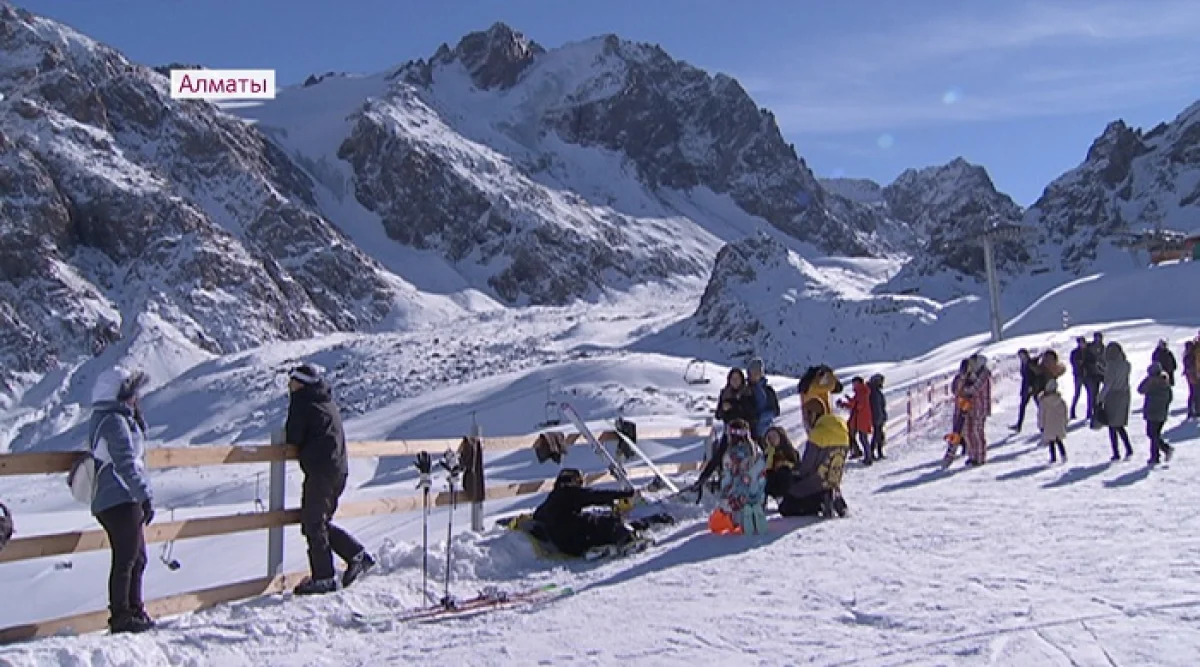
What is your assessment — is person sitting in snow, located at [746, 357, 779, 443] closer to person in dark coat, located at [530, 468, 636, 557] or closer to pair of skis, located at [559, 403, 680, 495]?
pair of skis, located at [559, 403, 680, 495]

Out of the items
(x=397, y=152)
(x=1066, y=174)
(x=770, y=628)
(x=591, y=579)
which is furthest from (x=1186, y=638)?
(x=397, y=152)

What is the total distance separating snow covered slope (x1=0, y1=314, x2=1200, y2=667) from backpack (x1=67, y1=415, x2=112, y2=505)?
870 millimetres

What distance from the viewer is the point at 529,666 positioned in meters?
5.88

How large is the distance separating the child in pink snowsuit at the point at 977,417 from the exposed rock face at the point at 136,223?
373ft

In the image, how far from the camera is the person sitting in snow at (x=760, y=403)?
12.2 metres

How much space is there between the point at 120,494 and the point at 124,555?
39 centimetres

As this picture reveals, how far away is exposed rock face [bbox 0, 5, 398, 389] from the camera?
12275 centimetres

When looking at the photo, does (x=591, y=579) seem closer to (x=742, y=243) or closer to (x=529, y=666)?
(x=529, y=666)

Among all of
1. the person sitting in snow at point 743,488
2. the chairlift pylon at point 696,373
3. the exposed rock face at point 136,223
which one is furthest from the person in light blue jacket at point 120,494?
the exposed rock face at point 136,223

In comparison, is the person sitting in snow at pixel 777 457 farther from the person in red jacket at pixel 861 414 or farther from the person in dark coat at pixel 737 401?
the person in red jacket at pixel 861 414

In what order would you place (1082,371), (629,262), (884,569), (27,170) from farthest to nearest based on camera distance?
1. (629,262)
2. (27,170)
3. (1082,371)
4. (884,569)

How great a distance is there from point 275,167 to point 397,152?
69.3 feet

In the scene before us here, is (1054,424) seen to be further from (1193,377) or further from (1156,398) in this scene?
(1193,377)

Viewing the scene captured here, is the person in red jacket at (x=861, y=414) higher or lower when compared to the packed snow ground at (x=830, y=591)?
higher
